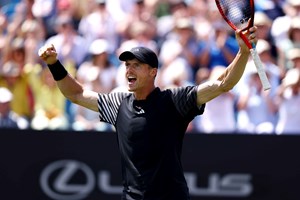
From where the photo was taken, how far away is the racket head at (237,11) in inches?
243

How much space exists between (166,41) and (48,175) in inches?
110

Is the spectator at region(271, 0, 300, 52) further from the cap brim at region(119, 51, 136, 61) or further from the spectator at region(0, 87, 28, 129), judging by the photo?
the cap brim at region(119, 51, 136, 61)

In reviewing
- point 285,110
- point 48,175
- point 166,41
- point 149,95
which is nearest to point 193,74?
point 166,41

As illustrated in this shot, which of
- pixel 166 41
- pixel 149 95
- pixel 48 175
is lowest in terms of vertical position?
pixel 48 175

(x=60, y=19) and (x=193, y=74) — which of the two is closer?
(x=193, y=74)

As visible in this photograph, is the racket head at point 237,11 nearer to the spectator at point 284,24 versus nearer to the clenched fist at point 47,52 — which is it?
the clenched fist at point 47,52

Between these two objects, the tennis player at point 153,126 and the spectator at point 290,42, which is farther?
the spectator at point 290,42

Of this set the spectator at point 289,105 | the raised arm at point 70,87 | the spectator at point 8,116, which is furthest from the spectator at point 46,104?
the raised arm at point 70,87

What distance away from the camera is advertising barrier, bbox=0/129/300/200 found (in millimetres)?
9734

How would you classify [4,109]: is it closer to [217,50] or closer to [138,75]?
[217,50]

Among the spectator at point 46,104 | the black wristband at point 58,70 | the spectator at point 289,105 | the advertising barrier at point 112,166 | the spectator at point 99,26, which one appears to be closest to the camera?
the black wristband at point 58,70

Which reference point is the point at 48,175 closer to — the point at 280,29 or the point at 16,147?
the point at 16,147

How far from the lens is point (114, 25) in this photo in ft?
39.4

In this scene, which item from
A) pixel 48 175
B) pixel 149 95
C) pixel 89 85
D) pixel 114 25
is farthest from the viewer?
pixel 114 25
